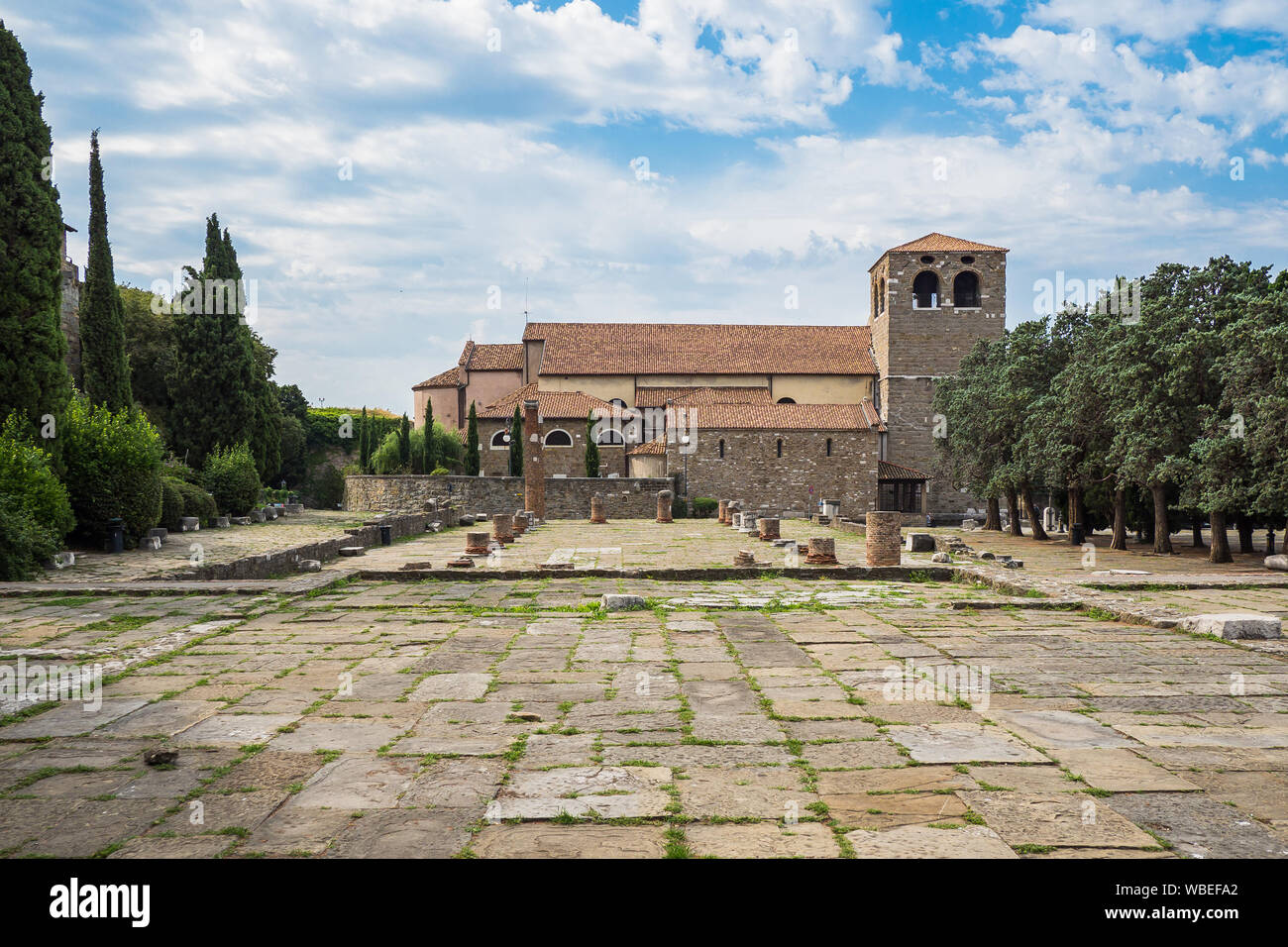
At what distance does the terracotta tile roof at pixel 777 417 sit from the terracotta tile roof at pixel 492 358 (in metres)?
14.6

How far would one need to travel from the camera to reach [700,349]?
47531 millimetres

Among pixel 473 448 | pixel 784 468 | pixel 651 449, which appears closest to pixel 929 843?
pixel 784 468

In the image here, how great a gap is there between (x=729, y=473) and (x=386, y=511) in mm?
14782

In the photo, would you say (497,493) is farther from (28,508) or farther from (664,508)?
(28,508)

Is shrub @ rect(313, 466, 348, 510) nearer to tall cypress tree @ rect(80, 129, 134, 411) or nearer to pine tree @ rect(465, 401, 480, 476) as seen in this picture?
pine tree @ rect(465, 401, 480, 476)

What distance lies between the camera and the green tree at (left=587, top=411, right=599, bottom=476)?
39781 mm

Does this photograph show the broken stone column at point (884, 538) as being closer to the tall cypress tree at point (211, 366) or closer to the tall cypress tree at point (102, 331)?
the tall cypress tree at point (102, 331)

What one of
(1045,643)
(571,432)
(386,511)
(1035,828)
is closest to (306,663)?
(1035,828)

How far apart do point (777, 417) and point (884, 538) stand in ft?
83.6

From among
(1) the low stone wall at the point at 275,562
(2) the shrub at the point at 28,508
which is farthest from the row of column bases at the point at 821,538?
(2) the shrub at the point at 28,508

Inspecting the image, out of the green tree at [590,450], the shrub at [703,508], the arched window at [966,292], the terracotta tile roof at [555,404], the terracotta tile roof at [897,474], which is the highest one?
the arched window at [966,292]

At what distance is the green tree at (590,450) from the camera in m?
39.8

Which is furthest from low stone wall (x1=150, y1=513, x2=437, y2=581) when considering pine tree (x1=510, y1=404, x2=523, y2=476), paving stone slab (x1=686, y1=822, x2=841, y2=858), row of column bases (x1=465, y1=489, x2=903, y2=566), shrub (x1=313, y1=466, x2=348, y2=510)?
shrub (x1=313, y1=466, x2=348, y2=510)

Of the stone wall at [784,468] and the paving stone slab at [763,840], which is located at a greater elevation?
the stone wall at [784,468]
